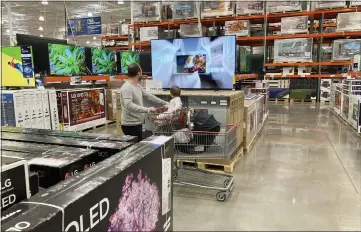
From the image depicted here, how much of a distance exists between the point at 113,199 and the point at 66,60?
640 cm

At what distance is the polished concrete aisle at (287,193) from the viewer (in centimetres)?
288

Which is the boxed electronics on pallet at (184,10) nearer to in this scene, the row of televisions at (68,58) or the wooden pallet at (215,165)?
the row of televisions at (68,58)

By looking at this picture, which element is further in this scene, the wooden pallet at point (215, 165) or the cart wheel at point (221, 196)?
the wooden pallet at point (215, 165)

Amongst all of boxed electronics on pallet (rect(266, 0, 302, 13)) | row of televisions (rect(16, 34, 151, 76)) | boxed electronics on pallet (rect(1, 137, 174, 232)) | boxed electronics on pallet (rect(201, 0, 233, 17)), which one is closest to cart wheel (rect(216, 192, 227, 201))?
boxed electronics on pallet (rect(1, 137, 174, 232))

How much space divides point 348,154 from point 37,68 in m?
6.55

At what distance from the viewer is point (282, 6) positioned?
11305 millimetres

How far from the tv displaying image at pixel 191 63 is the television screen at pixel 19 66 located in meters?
2.79

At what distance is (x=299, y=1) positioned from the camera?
Answer: 36.3ft

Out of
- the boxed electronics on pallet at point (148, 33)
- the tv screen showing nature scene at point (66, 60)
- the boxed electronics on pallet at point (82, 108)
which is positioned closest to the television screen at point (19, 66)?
the tv screen showing nature scene at point (66, 60)

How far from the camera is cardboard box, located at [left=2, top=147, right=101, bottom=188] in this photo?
137 cm

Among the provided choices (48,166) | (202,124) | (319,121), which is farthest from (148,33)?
(48,166)

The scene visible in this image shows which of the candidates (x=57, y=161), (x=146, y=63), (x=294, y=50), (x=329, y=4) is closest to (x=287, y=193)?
(x=57, y=161)

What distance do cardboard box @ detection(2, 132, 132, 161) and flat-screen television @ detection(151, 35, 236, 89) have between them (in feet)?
10.6

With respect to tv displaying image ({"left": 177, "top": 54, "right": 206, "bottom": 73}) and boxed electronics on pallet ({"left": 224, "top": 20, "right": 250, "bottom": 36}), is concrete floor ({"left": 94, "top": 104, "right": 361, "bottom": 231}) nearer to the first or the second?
tv displaying image ({"left": 177, "top": 54, "right": 206, "bottom": 73})
